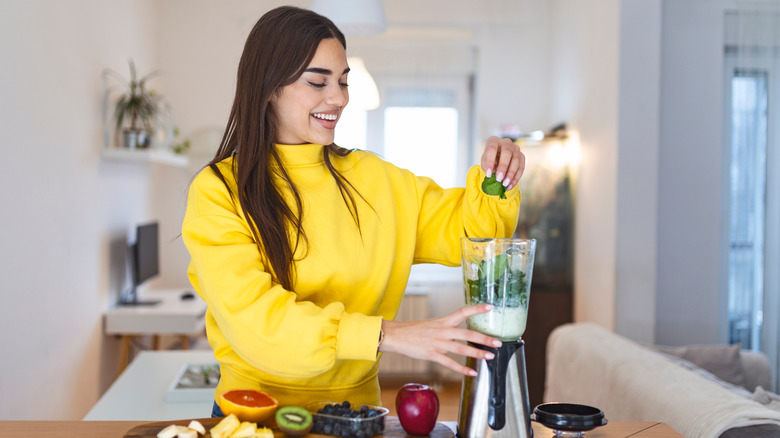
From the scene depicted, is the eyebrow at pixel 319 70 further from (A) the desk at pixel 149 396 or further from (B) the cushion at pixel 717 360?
(B) the cushion at pixel 717 360

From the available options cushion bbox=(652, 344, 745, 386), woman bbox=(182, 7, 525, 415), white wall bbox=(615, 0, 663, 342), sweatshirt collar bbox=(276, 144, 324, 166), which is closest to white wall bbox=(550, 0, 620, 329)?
white wall bbox=(615, 0, 663, 342)

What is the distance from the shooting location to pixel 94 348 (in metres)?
3.73

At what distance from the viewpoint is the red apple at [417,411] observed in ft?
3.75

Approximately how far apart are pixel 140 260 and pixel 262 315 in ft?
10.8

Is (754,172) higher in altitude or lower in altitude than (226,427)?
higher

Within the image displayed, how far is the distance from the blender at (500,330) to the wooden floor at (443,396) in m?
3.02

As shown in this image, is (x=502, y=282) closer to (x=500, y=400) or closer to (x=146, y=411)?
(x=500, y=400)

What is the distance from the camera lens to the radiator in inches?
195

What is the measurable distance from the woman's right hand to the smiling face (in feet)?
1.33

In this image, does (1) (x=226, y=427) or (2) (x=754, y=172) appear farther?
(2) (x=754, y=172)

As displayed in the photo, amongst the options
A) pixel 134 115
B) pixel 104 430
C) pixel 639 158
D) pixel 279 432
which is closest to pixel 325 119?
pixel 279 432

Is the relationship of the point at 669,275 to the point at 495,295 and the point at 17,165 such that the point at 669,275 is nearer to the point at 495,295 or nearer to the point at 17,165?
the point at 495,295

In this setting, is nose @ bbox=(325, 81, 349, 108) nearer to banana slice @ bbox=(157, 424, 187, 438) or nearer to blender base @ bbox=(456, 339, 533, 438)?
blender base @ bbox=(456, 339, 533, 438)

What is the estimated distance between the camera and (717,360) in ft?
9.12
